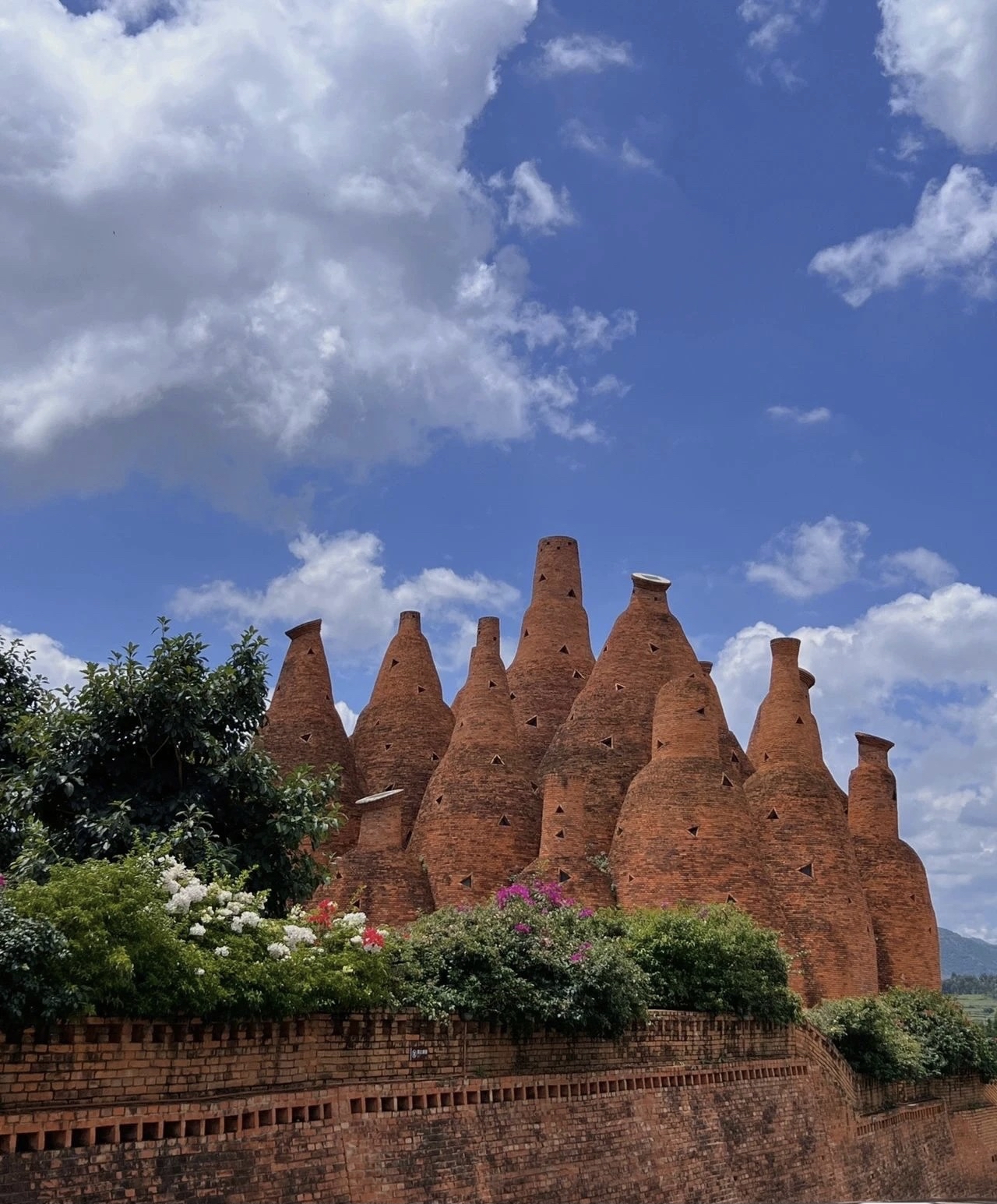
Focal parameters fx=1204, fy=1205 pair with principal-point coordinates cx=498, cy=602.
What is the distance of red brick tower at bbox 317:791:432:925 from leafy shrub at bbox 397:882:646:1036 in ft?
33.9

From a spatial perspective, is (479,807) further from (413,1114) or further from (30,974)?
(30,974)

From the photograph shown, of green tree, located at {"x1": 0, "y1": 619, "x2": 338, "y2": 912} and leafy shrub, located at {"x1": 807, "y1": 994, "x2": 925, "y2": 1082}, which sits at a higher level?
green tree, located at {"x1": 0, "y1": 619, "x2": 338, "y2": 912}

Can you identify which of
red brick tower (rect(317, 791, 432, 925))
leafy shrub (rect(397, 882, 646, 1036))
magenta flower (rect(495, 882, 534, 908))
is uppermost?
red brick tower (rect(317, 791, 432, 925))

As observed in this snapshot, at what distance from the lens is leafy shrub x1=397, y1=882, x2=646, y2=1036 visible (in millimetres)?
12789

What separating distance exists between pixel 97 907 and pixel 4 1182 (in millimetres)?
1997

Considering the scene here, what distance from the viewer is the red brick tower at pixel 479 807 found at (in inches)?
1060

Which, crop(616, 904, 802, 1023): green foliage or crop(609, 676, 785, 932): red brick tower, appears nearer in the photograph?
crop(616, 904, 802, 1023): green foliage

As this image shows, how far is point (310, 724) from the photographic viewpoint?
31734 mm

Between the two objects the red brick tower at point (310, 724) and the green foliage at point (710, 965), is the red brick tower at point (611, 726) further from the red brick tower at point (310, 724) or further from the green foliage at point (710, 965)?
the green foliage at point (710, 965)

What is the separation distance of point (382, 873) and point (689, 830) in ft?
21.7

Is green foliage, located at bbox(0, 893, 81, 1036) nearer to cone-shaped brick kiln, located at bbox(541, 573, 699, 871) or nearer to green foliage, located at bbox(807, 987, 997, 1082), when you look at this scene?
green foliage, located at bbox(807, 987, 997, 1082)

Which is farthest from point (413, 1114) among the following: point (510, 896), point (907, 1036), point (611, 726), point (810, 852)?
point (611, 726)

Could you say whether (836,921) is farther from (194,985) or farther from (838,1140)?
(194,985)

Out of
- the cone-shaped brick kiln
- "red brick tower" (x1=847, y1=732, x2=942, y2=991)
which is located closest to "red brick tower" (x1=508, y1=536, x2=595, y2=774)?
the cone-shaped brick kiln
